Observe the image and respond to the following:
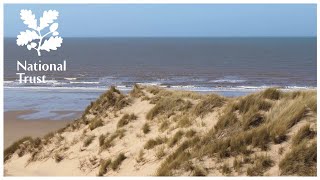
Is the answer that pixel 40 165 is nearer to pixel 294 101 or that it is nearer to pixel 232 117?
pixel 232 117

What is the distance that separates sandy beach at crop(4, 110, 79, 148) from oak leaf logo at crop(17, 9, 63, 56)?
5.97 m

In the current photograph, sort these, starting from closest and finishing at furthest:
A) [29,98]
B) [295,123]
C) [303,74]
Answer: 1. [295,123]
2. [29,98]
3. [303,74]

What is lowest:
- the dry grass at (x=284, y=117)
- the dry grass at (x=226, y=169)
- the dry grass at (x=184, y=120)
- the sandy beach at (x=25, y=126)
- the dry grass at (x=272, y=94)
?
the sandy beach at (x=25, y=126)

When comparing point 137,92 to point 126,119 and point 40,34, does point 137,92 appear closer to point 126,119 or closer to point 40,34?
point 126,119

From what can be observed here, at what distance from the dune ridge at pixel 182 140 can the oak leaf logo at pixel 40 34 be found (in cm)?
248

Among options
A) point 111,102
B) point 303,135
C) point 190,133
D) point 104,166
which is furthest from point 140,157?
point 111,102

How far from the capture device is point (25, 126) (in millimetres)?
16812

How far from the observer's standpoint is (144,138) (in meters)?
10.1

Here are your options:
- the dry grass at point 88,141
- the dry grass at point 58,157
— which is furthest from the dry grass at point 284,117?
the dry grass at point 58,157

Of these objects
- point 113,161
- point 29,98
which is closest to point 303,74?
point 29,98

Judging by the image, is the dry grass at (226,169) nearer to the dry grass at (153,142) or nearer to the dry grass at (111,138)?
the dry grass at (153,142)

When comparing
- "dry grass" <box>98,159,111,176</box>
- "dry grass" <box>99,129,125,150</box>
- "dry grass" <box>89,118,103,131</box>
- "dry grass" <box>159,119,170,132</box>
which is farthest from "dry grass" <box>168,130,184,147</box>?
"dry grass" <box>89,118,103,131</box>

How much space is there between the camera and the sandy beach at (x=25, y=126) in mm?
15330

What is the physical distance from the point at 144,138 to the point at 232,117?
206cm
